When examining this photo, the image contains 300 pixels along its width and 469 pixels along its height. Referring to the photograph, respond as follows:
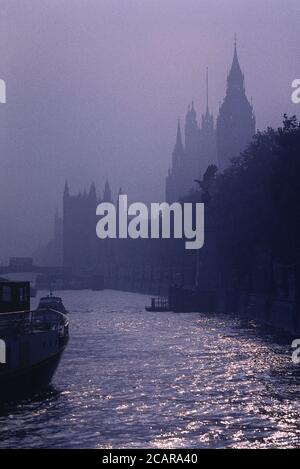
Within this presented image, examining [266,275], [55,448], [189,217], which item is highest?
[189,217]

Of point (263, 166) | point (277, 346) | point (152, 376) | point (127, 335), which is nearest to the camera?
point (152, 376)

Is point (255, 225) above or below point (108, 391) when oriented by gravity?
above

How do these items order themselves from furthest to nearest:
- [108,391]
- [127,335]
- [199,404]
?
[127,335] → [108,391] → [199,404]

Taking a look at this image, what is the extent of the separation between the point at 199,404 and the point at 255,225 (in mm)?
47027

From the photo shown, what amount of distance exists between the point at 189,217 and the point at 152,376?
101552 mm

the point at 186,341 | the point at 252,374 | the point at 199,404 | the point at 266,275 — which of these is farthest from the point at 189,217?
the point at 199,404

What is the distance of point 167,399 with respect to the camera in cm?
4003

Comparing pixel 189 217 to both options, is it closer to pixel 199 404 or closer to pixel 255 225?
pixel 255 225

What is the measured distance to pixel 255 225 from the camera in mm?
84000

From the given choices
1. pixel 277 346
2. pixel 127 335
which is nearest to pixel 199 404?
pixel 277 346

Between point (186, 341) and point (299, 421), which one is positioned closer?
point (299, 421)

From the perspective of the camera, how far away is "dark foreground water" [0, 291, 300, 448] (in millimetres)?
31500

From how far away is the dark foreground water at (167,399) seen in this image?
31.5 meters

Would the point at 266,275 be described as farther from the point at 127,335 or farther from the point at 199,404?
the point at 199,404
